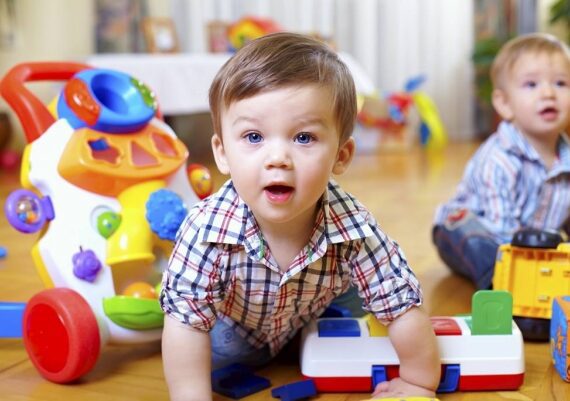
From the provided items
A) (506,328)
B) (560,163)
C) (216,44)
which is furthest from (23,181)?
(216,44)

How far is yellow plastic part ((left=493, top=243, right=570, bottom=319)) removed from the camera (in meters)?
1.03

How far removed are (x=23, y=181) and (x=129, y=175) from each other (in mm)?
136

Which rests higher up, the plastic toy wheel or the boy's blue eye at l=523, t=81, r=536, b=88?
the boy's blue eye at l=523, t=81, r=536, b=88

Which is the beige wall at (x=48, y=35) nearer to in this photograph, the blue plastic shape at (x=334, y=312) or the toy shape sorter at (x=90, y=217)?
the toy shape sorter at (x=90, y=217)

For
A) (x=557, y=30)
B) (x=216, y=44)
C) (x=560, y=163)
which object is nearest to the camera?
(x=560, y=163)

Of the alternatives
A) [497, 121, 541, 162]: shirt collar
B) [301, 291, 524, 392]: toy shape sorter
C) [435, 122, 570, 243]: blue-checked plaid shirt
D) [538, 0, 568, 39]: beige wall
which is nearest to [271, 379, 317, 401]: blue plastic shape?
[301, 291, 524, 392]: toy shape sorter

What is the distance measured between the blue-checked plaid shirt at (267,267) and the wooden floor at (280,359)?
0.12m

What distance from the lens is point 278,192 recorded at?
2.45 feet

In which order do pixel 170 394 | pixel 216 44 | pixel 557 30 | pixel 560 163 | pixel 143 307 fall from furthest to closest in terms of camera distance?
pixel 557 30 < pixel 216 44 < pixel 560 163 < pixel 143 307 < pixel 170 394

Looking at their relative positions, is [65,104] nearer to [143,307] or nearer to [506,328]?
[143,307]

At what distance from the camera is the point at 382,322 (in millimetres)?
847

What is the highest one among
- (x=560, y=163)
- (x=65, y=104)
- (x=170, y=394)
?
(x=65, y=104)

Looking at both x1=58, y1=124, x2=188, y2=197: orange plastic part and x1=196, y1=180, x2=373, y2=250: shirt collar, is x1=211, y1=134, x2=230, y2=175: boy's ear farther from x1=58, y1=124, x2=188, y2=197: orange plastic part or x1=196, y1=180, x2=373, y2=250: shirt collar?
x1=58, y1=124, x2=188, y2=197: orange plastic part

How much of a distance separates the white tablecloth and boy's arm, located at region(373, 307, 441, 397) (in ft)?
7.25
